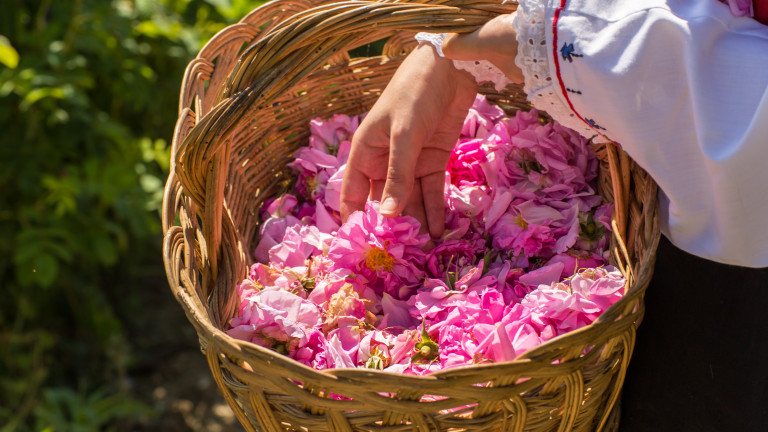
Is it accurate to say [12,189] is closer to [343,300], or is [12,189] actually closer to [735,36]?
[343,300]

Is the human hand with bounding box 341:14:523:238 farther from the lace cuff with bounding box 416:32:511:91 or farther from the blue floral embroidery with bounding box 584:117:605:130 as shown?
the blue floral embroidery with bounding box 584:117:605:130

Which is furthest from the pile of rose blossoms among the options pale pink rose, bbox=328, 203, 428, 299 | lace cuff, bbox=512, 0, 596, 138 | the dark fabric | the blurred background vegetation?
the blurred background vegetation

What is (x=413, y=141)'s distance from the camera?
3.39 feet

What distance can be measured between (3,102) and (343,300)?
3.54ft

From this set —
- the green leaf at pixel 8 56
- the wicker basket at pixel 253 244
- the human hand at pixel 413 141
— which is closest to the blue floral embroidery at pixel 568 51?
the wicker basket at pixel 253 244

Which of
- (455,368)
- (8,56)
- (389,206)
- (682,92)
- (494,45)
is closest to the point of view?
(455,368)

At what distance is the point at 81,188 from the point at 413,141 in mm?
923

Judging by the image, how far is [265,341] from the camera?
921mm

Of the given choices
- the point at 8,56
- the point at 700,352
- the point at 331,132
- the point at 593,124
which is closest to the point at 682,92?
the point at 593,124

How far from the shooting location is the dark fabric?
0.88 metres

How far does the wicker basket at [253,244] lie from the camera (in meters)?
0.69

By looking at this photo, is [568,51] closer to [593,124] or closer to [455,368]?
[593,124]

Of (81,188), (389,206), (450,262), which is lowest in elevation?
(81,188)

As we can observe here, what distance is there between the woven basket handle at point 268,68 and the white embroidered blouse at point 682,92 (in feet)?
0.47
